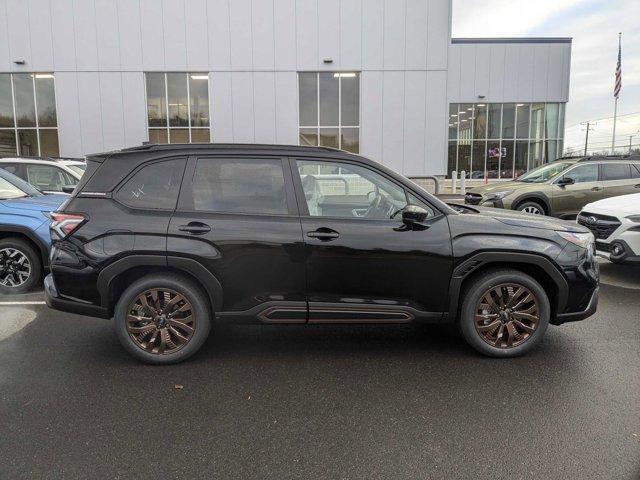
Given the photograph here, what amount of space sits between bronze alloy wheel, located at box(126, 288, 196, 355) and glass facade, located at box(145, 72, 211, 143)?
17.4 m

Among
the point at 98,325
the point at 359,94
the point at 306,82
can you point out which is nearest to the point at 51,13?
the point at 306,82

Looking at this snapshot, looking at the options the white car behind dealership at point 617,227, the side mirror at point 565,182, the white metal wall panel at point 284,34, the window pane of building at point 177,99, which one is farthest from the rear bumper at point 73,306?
the window pane of building at point 177,99

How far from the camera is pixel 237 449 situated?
9.66 feet

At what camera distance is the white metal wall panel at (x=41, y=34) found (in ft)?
64.8

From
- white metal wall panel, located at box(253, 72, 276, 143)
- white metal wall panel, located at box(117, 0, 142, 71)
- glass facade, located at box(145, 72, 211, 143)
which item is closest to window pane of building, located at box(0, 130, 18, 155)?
white metal wall panel, located at box(117, 0, 142, 71)

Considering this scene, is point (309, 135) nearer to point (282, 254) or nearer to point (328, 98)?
point (328, 98)

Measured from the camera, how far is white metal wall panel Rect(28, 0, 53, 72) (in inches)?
778

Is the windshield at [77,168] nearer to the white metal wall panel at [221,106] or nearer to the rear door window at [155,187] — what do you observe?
the rear door window at [155,187]

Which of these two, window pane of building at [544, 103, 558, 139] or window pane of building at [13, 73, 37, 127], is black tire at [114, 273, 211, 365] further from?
window pane of building at [544, 103, 558, 139]

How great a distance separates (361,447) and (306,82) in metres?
19.4

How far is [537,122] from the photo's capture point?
2906cm

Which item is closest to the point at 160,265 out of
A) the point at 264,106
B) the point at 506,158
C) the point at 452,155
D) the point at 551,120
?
the point at 264,106

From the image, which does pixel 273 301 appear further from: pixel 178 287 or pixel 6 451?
pixel 6 451

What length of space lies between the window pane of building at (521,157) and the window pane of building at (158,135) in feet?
65.3
